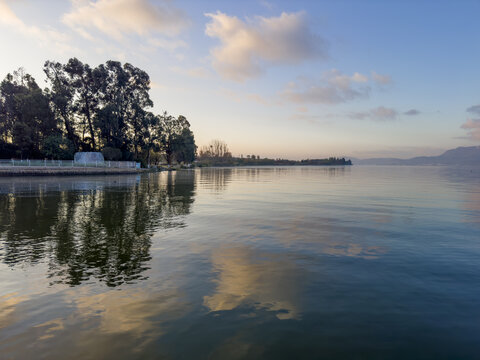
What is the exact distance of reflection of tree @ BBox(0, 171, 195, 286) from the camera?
9383 mm

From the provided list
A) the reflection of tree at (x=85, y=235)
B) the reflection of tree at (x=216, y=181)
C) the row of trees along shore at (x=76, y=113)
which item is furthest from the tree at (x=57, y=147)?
the reflection of tree at (x=85, y=235)

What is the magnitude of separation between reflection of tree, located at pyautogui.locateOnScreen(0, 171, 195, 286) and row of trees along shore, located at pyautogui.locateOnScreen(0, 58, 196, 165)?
6468 centimetres

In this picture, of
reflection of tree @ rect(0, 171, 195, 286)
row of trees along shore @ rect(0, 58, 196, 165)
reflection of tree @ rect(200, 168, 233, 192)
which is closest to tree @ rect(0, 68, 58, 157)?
row of trees along shore @ rect(0, 58, 196, 165)

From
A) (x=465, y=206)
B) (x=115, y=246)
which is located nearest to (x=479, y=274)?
(x=115, y=246)

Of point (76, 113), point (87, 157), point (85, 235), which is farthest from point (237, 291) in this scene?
point (76, 113)

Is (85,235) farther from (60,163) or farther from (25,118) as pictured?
(25,118)

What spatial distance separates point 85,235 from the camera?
13461 mm

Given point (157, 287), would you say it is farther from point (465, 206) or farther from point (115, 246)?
point (465, 206)

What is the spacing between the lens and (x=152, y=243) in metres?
12.4

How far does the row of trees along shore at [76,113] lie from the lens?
247 feet

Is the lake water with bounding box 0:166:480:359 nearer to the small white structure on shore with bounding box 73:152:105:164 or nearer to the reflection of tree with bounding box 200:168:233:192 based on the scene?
the reflection of tree with bounding box 200:168:233:192

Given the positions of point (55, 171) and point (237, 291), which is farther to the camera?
point (55, 171)

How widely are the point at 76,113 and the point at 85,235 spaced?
8744 centimetres

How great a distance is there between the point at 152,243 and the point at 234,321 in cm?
717
